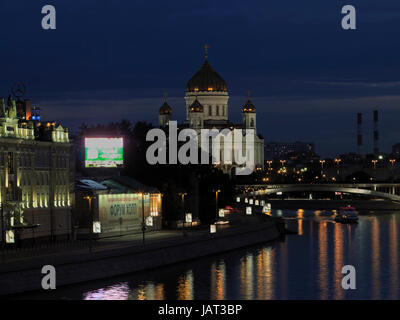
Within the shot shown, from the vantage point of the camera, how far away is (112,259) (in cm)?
4959

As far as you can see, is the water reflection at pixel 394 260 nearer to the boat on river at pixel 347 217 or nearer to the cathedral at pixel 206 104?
the boat on river at pixel 347 217

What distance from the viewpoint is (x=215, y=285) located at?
50969mm

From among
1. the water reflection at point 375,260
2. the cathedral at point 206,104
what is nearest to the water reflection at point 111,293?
the water reflection at point 375,260

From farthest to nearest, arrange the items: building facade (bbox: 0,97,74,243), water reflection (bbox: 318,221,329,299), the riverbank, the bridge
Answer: the bridge
building facade (bbox: 0,97,74,243)
water reflection (bbox: 318,221,329,299)
the riverbank

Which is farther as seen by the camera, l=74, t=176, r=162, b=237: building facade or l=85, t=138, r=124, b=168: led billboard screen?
l=85, t=138, r=124, b=168: led billboard screen

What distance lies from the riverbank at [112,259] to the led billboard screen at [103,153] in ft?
27.9

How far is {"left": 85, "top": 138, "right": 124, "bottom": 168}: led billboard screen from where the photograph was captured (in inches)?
2872

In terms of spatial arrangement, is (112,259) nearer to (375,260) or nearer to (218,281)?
(218,281)

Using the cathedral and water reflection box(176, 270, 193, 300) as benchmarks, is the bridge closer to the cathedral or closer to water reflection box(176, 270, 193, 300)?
the cathedral

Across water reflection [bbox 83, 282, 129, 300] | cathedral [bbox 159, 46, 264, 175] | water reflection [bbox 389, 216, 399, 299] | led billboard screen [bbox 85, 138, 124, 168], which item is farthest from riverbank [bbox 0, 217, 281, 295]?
cathedral [bbox 159, 46, 264, 175]

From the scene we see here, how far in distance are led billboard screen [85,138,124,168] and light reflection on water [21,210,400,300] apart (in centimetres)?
1199
